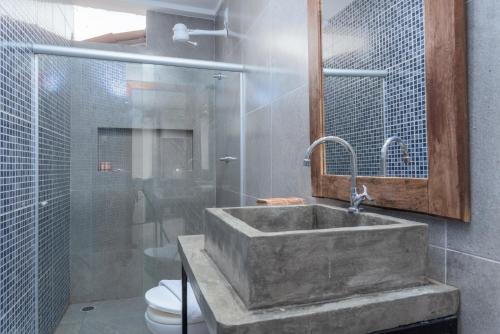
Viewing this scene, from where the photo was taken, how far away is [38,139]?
1820 millimetres

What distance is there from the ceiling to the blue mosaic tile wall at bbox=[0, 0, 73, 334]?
0.54 metres

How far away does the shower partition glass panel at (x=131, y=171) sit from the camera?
90.0 inches

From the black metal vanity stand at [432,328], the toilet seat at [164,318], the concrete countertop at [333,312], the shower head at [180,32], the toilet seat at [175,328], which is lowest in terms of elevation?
the toilet seat at [175,328]

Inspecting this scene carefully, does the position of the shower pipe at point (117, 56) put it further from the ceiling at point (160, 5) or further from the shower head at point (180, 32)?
the ceiling at point (160, 5)

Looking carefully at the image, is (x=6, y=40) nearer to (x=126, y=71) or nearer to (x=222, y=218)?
(x=126, y=71)

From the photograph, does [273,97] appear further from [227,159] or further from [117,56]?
[117,56]

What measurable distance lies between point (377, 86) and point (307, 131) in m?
0.40

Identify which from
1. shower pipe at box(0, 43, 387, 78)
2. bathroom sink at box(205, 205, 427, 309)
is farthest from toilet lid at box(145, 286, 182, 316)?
shower pipe at box(0, 43, 387, 78)

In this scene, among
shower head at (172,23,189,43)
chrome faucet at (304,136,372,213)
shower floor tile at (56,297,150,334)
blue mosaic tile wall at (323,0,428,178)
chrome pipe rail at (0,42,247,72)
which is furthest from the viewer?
shower head at (172,23,189,43)

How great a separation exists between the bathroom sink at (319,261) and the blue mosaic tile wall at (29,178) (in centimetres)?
124

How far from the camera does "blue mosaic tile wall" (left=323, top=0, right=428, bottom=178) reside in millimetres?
806

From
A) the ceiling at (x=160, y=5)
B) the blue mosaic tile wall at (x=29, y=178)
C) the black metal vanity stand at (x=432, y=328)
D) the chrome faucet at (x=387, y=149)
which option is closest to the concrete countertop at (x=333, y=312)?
the black metal vanity stand at (x=432, y=328)

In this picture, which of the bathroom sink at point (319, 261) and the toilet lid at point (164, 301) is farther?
the toilet lid at point (164, 301)

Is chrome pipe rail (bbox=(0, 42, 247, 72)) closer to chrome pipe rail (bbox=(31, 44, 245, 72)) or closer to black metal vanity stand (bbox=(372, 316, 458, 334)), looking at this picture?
chrome pipe rail (bbox=(31, 44, 245, 72))
